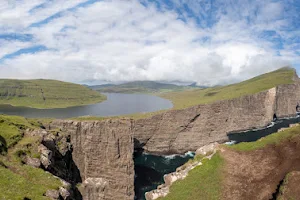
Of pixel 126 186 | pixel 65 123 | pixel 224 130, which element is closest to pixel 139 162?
pixel 126 186

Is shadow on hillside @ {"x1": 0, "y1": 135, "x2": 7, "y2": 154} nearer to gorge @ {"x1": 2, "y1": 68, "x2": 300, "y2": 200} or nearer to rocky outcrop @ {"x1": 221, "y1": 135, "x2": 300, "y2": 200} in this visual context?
gorge @ {"x1": 2, "y1": 68, "x2": 300, "y2": 200}

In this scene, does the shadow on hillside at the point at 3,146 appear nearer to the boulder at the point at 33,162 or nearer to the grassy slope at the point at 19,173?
the grassy slope at the point at 19,173

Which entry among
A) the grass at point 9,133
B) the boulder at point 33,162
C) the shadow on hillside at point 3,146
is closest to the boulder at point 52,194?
the boulder at point 33,162

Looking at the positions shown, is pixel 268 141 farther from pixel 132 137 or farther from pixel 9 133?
pixel 132 137

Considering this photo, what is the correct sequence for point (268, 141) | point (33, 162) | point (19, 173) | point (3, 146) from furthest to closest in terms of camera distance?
1. point (3, 146)
2. point (268, 141)
3. point (33, 162)
4. point (19, 173)

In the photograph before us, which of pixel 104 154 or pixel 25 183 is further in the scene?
pixel 104 154

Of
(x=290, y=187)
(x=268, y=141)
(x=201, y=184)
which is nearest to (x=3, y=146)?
(x=201, y=184)

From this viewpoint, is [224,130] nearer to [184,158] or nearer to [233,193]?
[184,158]
